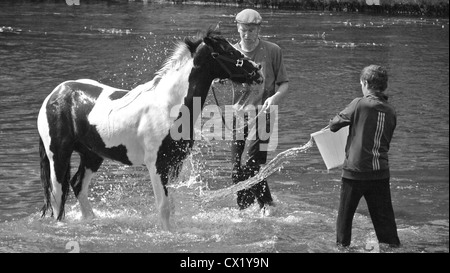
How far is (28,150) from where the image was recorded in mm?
11734

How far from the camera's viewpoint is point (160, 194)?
8.38m

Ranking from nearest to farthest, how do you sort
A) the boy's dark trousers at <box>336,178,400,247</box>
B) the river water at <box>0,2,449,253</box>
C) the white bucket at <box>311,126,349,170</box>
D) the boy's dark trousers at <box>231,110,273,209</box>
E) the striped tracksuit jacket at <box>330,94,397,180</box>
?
the striped tracksuit jacket at <box>330,94,397,180</box>
the boy's dark trousers at <box>336,178,400,247</box>
the white bucket at <box>311,126,349,170</box>
the river water at <box>0,2,449,253</box>
the boy's dark trousers at <box>231,110,273,209</box>

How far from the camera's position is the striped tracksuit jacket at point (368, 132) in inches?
291

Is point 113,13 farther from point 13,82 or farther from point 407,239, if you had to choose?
point 407,239

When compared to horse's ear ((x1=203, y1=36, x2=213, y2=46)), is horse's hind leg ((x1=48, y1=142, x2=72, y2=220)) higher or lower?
lower

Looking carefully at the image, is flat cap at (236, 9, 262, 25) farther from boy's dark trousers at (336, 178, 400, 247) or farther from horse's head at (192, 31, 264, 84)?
boy's dark trousers at (336, 178, 400, 247)

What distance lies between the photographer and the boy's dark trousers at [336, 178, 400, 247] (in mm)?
7488

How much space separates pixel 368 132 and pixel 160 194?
7.03 ft

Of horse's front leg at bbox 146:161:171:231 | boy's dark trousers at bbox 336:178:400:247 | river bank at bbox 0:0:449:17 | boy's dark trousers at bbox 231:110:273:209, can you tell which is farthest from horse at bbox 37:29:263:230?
river bank at bbox 0:0:449:17

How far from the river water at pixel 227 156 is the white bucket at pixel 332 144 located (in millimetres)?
807

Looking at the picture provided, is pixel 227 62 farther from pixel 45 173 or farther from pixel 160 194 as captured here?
pixel 45 173

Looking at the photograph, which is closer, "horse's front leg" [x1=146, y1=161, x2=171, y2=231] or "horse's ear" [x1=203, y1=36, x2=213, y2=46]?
"horse's ear" [x1=203, y1=36, x2=213, y2=46]

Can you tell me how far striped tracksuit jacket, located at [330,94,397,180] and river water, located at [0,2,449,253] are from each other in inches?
32.0

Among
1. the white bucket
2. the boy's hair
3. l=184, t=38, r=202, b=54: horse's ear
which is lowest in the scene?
the white bucket
